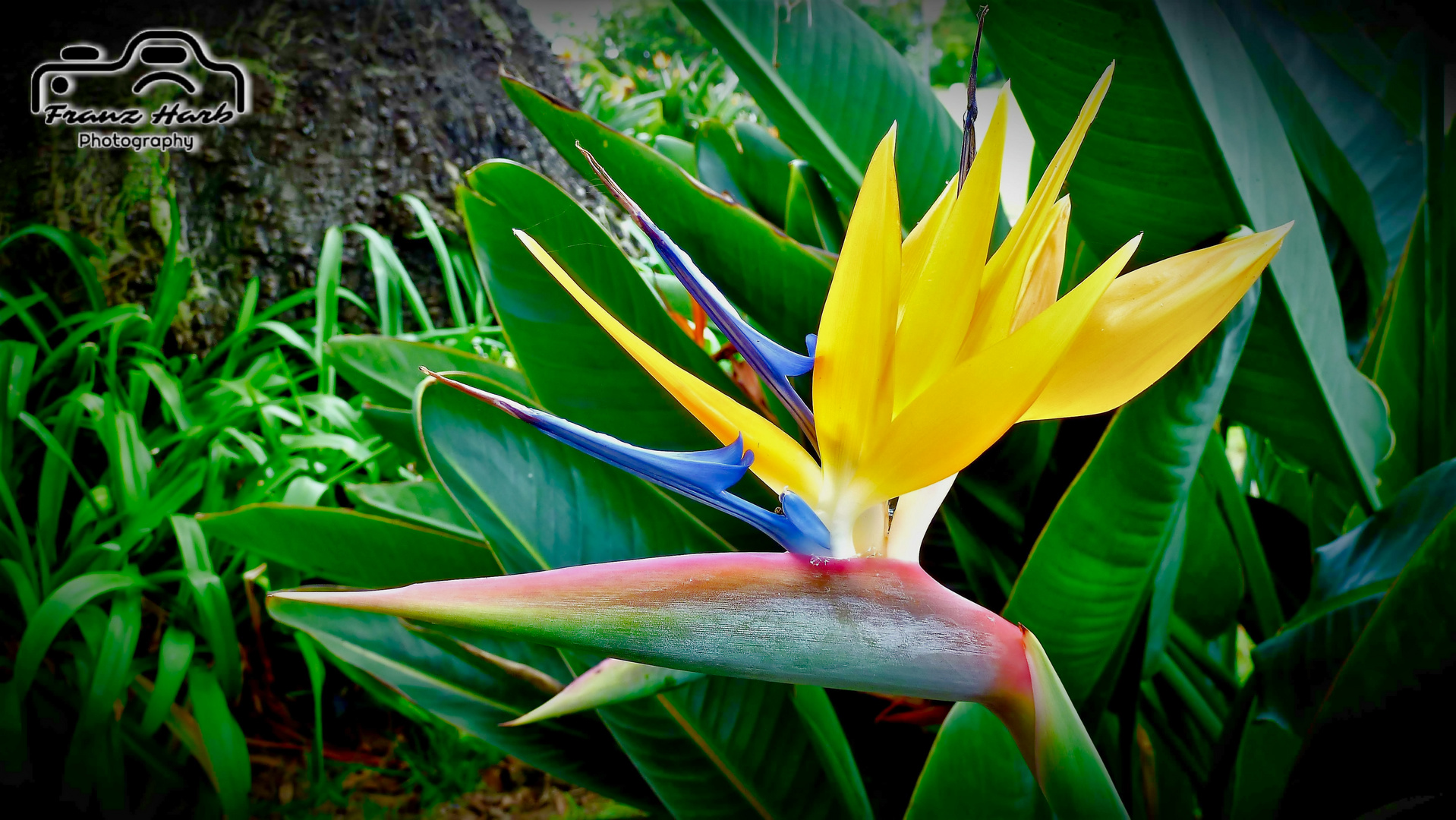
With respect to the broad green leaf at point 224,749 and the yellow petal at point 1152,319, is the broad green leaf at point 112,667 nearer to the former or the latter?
the broad green leaf at point 224,749

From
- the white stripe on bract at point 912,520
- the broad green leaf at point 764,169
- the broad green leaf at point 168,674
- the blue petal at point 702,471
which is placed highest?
the broad green leaf at point 764,169

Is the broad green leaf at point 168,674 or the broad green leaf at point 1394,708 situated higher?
the broad green leaf at point 1394,708

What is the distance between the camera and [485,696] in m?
0.53

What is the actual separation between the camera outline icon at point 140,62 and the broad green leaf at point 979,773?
1.50m

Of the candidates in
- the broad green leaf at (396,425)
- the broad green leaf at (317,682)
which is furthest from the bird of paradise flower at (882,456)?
the broad green leaf at (317,682)

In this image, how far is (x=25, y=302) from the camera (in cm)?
112

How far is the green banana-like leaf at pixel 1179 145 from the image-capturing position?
1.14 ft

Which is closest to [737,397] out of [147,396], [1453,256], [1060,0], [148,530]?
[1060,0]

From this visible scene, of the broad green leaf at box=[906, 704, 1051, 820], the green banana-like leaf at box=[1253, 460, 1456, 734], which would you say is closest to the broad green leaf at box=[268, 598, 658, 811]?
the broad green leaf at box=[906, 704, 1051, 820]

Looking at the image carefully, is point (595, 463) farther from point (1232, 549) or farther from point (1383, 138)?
point (1383, 138)

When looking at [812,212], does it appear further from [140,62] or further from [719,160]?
[140,62]

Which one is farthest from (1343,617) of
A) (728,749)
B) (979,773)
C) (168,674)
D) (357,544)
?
(168,674)

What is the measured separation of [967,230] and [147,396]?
4.45 feet

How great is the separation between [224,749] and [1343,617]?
94cm
